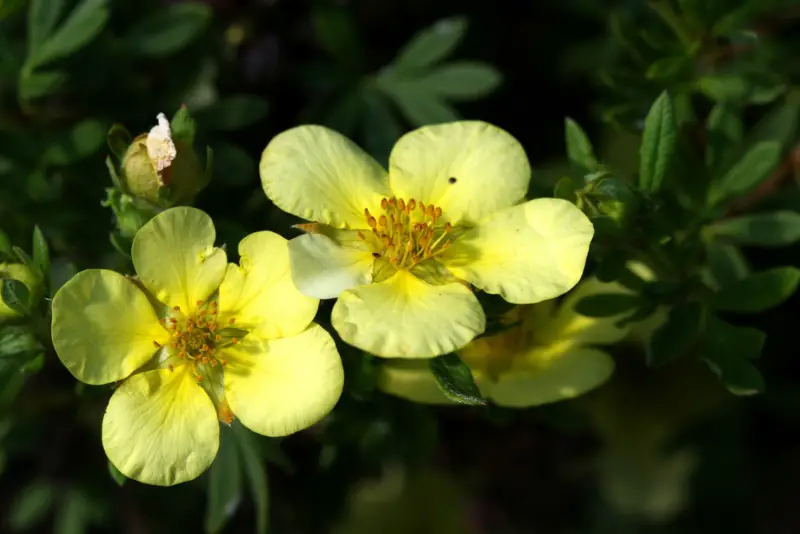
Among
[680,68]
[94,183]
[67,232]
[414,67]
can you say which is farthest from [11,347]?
[680,68]

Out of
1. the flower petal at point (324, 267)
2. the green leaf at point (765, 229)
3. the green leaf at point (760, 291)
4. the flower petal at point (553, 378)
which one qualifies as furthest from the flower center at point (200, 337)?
the green leaf at point (765, 229)

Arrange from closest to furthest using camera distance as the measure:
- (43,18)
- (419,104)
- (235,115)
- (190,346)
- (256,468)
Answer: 1. (190,346)
2. (256,468)
3. (43,18)
4. (235,115)
5. (419,104)

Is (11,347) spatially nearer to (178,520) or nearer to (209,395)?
(209,395)

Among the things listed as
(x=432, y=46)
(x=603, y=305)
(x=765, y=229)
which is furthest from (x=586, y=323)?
(x=432, y=46)

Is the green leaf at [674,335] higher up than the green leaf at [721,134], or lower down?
lower down

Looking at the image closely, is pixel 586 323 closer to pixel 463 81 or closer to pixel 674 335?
pixel 674 335

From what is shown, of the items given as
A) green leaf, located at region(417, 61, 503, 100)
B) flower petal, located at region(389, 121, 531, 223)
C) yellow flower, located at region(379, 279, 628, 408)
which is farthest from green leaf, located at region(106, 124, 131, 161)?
green leaf, located at region(417, 61, 503, 100)

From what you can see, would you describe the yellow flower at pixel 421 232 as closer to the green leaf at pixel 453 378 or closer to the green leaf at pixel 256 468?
A: the green leaf at pixel 453 378
